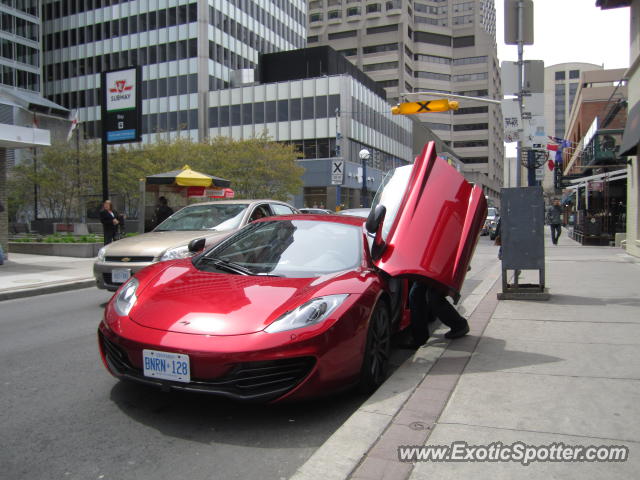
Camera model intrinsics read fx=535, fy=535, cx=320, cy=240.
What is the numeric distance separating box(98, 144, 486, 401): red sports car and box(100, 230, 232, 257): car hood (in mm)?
2977

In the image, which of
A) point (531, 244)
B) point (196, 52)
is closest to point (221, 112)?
point (196, 52)

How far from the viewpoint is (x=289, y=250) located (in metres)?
4.69

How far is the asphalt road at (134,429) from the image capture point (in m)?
2.94

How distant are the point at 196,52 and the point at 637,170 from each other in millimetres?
45055

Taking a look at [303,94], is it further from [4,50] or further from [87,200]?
[4,50]

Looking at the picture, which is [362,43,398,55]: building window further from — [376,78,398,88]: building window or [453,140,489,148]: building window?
[453,140,489,148]: building window

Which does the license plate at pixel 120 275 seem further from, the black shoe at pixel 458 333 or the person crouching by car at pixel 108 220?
the person crouching by car at pixel 108 220

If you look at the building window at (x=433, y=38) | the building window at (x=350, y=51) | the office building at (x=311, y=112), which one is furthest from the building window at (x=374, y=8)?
the office building at (x=311, y=112)

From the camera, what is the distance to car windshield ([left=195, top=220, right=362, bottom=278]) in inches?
173

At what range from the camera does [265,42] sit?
6256 centimetres

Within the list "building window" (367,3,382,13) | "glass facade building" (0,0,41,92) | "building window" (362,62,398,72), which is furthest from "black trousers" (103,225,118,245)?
"building window" (367,3,382,13)

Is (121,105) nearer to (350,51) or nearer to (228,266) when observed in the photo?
(228,266)

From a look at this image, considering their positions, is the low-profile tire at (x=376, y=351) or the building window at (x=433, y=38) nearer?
the low-profile tire at (x=376, y=351)

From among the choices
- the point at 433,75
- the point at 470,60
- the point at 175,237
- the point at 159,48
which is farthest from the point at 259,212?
the point at 470,60
